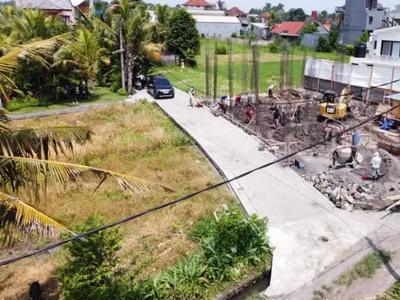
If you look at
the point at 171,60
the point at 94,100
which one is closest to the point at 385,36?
the point at 171,60

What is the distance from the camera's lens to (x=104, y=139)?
17750 mm

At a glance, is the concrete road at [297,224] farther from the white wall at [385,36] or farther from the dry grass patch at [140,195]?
the white wall at [385,36]

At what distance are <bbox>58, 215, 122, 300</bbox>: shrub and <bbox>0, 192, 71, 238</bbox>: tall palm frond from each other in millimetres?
1344

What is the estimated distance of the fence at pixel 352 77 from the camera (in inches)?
884

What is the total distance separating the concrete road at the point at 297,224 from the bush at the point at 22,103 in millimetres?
14049

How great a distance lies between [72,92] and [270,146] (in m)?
15.5

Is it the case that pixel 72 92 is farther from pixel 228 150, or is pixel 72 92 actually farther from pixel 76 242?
pixel 76 242

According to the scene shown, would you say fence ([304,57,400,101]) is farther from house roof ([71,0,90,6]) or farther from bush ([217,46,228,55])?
house roof ([71,0,90,6])

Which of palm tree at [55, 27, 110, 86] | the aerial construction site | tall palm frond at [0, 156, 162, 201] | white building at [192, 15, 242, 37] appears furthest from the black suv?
white building at [192, 15, 242, 37]

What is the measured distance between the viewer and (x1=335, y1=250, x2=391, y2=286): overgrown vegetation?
29.3 ft

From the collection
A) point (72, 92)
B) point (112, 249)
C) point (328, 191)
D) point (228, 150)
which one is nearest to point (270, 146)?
point (228, 150)

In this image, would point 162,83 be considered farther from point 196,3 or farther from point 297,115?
point 196,3

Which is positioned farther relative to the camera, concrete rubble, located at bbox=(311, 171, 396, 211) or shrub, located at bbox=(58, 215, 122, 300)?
concrete rubble, located at bbox=(311, 171, 396, 211)

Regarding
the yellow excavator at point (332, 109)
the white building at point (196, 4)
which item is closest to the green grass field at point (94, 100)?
the yellow excavator at point (332, 109)
